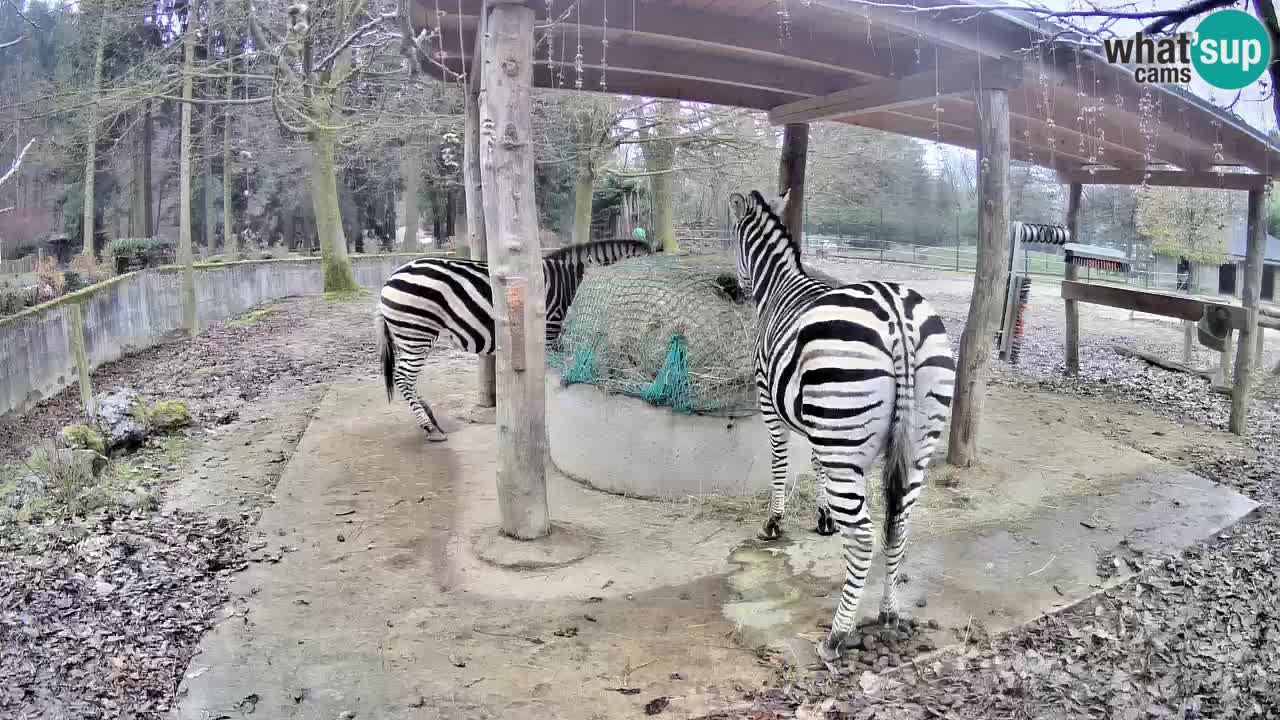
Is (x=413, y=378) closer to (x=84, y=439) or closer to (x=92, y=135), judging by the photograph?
(x=84, y=439)

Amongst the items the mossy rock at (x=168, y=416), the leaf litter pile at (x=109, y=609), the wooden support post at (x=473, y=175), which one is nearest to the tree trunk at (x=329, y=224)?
the mossy rock at (x=168, y=416)

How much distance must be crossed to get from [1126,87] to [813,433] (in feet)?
13.9

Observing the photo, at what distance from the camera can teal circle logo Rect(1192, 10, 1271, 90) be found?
3125mm

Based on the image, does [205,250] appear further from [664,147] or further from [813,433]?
[813,433]

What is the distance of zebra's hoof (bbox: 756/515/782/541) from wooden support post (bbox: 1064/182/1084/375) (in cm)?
745

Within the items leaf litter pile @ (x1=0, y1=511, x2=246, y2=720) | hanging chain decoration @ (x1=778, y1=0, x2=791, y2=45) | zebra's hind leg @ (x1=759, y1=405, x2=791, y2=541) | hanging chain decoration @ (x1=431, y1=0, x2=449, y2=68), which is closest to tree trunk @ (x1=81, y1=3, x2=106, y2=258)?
hanging chain decoration @ (x1=431, y1=0, x2=449, y2=68)

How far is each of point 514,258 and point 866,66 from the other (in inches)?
141

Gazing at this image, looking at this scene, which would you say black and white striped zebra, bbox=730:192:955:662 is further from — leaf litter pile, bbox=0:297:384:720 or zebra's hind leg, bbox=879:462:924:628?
leaf litter pile, bbox=0:297:384:720

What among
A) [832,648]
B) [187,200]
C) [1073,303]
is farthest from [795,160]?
[187,200]

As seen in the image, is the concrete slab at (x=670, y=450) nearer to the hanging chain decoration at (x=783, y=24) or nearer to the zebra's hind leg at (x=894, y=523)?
the zebra's hind leg at (x=894, y=523)

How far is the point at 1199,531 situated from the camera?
534 centimetres

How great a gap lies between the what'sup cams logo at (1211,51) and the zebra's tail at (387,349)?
6405mm

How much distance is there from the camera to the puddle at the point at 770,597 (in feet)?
13.4

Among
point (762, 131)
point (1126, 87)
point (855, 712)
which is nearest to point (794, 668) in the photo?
point (855, 712)
